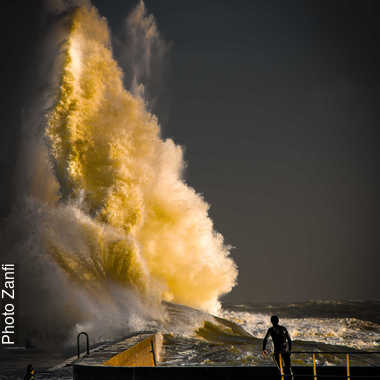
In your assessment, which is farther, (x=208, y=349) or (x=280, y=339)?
(x=208, y=349)

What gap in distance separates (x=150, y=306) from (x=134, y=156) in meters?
10.5

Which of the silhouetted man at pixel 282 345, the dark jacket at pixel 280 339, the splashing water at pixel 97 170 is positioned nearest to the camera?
the silhouetted man at pixel 282 345

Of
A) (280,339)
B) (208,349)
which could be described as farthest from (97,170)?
(280,339)

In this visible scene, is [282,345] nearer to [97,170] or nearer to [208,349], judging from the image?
[208,349]

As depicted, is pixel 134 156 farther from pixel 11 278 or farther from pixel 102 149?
pixel 11 278

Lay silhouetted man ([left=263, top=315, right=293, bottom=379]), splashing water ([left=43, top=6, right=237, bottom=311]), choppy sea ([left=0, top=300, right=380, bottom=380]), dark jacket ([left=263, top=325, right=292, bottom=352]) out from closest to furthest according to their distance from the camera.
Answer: silhouetted man ([left=263, top=315, right=293, bottom=379]) < dark jacket ([left=263, top=325, right=292, bottom=352]) < choppy sea ([left=0, top=300, right=380, bottom=380]) < splashing water ([left=43, top=6, right=237, bottom=311])

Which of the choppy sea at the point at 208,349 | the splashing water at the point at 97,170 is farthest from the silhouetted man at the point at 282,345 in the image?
the splashing water at the point at 97,170

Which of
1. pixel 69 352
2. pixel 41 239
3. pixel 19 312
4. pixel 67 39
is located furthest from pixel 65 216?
pixel 69 352

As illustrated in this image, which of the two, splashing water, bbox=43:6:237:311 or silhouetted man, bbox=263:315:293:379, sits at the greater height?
splashing water, bbox=43:6:237:311

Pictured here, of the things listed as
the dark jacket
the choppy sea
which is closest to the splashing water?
the choppy sea

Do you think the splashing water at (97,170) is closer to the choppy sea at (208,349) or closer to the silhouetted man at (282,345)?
the choppy sea at (208,349)

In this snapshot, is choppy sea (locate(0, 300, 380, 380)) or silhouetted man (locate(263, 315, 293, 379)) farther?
choppy sea (locate(0, 300, 380, 380))

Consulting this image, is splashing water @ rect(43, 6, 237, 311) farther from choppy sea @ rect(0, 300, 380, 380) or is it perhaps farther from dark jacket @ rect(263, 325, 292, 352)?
dark jacket @ rect(263, 325, 292, 352)

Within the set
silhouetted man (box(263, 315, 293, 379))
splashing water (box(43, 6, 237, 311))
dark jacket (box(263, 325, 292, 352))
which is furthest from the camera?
splashing water (box(43, 6, 237, 311))
